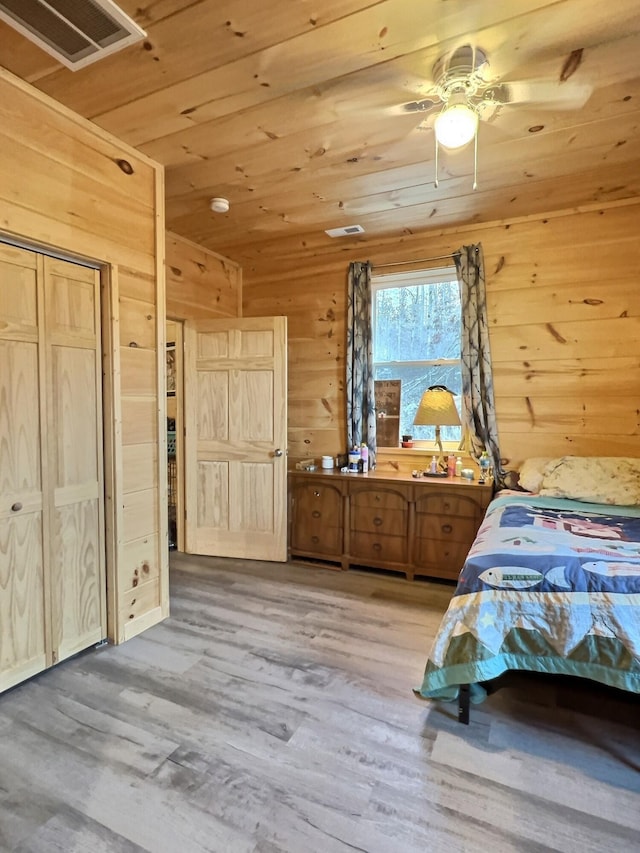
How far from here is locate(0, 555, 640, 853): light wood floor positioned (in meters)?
1.35

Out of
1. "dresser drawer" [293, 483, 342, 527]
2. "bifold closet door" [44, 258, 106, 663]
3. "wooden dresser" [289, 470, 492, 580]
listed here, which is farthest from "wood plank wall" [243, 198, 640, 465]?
"bifold closet door" [44, 258, 106, 663]

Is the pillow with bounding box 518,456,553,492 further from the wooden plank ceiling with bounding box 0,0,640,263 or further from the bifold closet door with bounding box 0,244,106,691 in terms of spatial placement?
the bifold closet door with bounding box 0,244,106,691

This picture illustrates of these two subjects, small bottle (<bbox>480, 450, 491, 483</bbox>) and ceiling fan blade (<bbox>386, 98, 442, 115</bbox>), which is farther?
small bottle (<bbox>480, 450, 491, 483</bbox>)

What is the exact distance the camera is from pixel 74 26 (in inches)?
62.1

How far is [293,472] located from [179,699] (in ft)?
6.28

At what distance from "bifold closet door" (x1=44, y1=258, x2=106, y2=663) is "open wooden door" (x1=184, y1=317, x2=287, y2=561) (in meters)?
1.43

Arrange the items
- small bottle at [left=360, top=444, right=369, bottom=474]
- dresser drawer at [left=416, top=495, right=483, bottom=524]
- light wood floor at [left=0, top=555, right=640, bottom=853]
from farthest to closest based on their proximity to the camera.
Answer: small bottle at [left=360, top=444, right=369, bottom=474] < dresser drawer at [left=416, top=495, right=483, bottom=524] < light wood floor at [left=0, top=555, right=640, bottom=853]

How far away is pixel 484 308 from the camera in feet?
10.9

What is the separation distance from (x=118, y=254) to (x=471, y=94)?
72.4 inches

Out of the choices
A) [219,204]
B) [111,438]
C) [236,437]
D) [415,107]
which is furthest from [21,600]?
[415,107]

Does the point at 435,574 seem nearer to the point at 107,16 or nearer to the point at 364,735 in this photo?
the point at 364,735

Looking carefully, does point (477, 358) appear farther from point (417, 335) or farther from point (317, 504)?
point (317, 504)

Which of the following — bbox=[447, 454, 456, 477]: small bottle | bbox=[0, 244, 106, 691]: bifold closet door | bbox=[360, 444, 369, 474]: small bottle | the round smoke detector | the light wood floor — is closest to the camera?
the light wood floor

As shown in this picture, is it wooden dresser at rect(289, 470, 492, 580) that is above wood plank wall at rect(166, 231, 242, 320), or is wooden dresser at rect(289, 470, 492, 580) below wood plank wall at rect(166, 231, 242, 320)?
below
